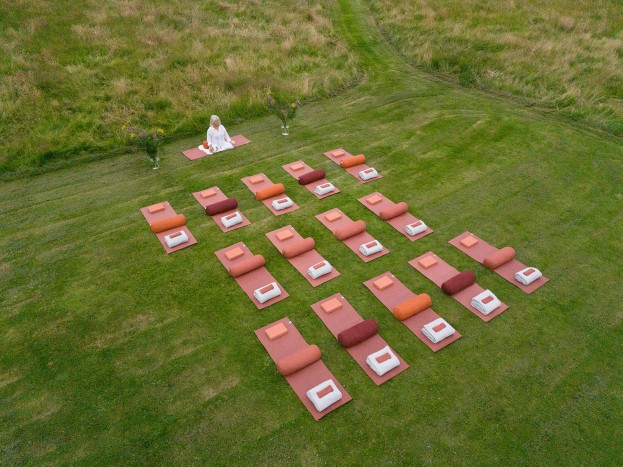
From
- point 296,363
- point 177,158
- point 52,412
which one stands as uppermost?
point 177,158

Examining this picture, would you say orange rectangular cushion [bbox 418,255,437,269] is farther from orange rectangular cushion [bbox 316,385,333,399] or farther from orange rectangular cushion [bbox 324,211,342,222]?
orange rectangular cushion [bbox 316,385,333,399]

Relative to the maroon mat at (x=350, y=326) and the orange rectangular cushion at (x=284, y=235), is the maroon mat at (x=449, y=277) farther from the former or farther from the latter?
the orange rectangular cushion at (x=284, y=235)

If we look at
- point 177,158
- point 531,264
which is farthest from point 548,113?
point 177,158

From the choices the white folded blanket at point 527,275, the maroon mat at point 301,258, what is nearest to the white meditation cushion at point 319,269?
the maroon mat at point 301,258

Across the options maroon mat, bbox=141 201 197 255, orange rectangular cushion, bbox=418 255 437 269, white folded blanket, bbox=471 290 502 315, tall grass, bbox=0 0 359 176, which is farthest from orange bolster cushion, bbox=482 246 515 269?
tall grass, bbox=0 0 359 176

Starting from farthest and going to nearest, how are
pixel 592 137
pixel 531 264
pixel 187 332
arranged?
pixel 592 137
pixel 531 264
pixel 187 332

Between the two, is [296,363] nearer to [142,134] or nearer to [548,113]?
[142,134]
